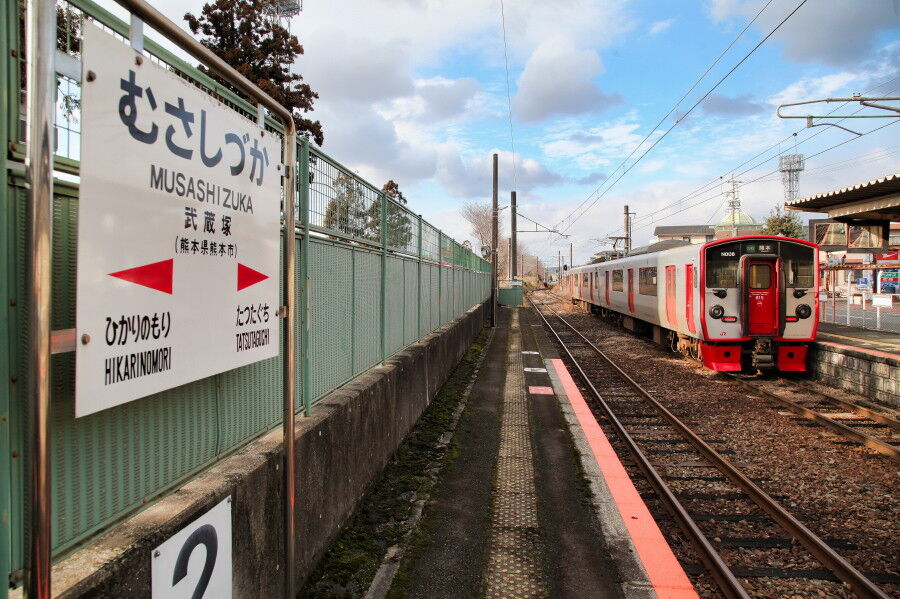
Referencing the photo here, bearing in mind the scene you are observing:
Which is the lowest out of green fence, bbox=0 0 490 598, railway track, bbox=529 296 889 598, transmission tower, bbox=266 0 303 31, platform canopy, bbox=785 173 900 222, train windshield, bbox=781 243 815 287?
railway track, bbox=529 296 889 598

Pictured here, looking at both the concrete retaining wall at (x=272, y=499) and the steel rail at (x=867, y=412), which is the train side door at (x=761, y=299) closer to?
the steel rail at (x=867, y=412)

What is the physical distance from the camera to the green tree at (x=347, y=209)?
4.52m

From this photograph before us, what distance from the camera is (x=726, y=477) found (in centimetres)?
627

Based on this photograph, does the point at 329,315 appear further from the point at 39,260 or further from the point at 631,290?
the point at 631,290

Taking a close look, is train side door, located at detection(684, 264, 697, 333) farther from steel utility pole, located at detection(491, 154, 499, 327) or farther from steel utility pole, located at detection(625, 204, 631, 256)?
steel utility pole, located at detection(625, 204, 631, 256)

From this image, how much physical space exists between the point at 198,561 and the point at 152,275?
120 cm

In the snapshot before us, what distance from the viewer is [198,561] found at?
7.59 ft

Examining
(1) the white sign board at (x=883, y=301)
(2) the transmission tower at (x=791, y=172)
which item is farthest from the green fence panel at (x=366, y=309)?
(2) the transmission tower at (x=791, y=172)

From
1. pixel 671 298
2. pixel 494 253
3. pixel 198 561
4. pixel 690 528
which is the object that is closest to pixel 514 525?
pixel 690 528

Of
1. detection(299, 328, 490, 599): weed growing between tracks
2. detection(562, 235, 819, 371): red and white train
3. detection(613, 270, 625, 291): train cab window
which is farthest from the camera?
detection(613, 270, 625, 291): train cab window

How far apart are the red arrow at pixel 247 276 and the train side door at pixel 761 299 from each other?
37.2 feet

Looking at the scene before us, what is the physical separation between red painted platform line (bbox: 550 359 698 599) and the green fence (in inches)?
105

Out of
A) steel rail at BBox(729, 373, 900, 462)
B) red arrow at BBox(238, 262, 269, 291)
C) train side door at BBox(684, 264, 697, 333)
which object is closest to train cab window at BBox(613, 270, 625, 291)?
train side door at BBox(684, 264, 697, 333)

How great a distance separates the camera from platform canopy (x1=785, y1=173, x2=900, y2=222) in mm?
10117
